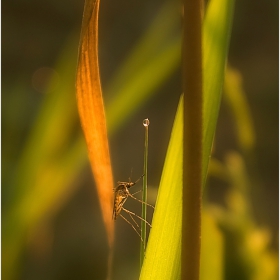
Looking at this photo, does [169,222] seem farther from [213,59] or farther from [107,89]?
[107,89]

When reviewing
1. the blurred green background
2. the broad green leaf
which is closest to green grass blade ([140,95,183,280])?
the broad green leaf

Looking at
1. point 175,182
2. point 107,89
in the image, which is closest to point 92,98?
point 175,182

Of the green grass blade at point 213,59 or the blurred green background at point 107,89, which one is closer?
the green grass blade at point 213,59

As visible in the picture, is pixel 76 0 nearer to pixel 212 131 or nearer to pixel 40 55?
pixel 40 55

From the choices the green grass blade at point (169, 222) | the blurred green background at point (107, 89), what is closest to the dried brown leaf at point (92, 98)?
the green grass blade at point (169, 222)

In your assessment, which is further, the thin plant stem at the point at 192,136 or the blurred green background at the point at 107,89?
the blurred green background at the point at 107,89

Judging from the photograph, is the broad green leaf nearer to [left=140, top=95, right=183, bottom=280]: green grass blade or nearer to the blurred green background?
[left=140, top=95, right=183, bottom=280]: green grass blade

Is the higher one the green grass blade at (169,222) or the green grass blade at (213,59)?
the green grass blade at (213,59)

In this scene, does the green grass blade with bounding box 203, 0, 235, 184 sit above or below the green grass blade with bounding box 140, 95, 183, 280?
above

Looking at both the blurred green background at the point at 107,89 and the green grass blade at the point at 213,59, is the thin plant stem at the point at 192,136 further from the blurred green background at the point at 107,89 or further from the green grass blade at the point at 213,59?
the blurred green background at the point at 107,89

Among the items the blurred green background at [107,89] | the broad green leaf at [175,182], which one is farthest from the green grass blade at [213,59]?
the blurred green background at [107,89]

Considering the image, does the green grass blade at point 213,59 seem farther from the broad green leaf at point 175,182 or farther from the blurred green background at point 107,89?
the blurred green background at point 107,89
